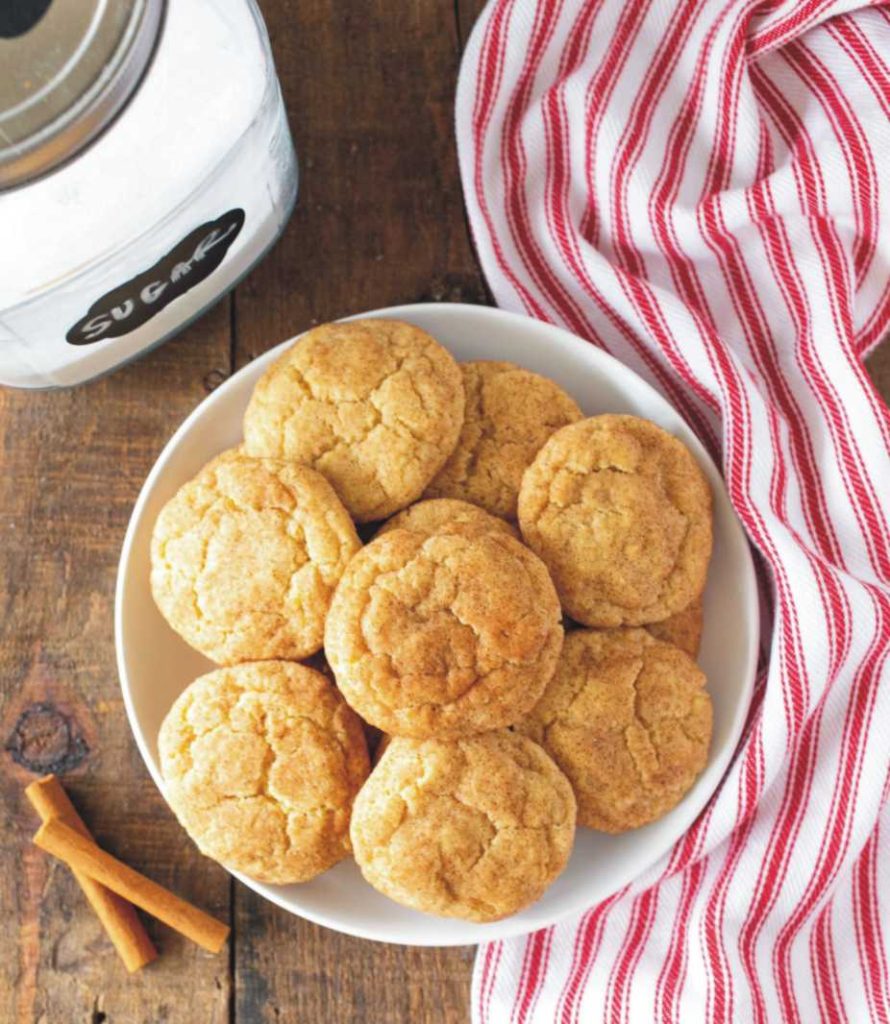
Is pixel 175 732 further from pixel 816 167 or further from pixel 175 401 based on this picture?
pixel 816 167

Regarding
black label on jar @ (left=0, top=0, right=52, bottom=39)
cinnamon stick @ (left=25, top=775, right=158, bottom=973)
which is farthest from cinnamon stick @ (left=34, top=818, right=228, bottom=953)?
black label on jar @ (left=0, top=0, right=52, bottom=39)

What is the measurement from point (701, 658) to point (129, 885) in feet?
2.35

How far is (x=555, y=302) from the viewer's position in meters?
1.47

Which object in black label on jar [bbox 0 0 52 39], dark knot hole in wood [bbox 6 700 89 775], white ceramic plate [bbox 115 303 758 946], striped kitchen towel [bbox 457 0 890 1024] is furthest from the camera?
dark knot hole in wood [bbox 6 700 89 775]

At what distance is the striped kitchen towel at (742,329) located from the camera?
1354 millimetres

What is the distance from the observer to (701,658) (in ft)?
4.34

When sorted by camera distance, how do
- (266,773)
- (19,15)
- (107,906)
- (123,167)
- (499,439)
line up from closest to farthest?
(19,15) < (123,167) < (266,773) < (499,439) < (107,906)

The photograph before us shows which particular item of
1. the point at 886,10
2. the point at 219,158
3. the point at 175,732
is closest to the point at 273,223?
the point at 219,158

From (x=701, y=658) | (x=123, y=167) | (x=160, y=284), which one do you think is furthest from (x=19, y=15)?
(x=701, y=658)

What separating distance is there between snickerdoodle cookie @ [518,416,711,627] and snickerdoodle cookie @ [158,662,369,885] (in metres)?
0.28

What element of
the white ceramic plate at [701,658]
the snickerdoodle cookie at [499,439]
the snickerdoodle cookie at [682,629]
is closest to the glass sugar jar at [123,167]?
the white ceramic plate at [701,658]

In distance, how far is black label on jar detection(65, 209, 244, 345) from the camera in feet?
3.98

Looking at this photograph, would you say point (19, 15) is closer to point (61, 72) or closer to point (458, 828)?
point (61, 72)

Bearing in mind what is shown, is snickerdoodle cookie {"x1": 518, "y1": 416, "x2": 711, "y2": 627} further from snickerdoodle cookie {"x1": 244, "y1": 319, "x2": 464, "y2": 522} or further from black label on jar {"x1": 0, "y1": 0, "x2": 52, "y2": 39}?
black label on jar {"x1": 0, "y1": 0, "x2": 52, "y2": 39}
